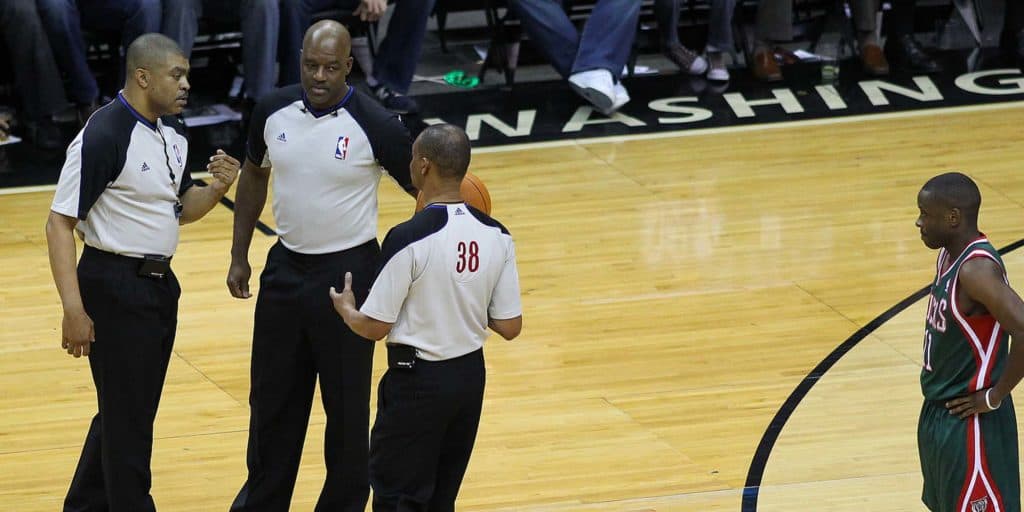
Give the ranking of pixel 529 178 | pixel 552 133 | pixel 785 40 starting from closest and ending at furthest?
pixel 529 178, pixel 552 133, pixel 785 40

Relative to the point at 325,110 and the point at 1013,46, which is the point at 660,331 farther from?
the point at 1013,46

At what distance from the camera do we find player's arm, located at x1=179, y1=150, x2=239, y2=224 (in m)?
4.43

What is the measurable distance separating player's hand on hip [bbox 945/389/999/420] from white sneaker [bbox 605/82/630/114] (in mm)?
5298

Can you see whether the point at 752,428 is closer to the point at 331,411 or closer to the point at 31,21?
the point at 331,411

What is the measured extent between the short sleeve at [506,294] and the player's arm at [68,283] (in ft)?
3.72

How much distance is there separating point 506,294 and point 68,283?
1217 millimetres

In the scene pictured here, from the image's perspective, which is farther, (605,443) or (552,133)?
(552,133)

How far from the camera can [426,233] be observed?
151 inches

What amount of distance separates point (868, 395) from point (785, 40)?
14.5 ft

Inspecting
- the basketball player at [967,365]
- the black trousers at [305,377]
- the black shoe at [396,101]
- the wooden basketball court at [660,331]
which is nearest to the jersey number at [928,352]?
the basketball player at [967,365]

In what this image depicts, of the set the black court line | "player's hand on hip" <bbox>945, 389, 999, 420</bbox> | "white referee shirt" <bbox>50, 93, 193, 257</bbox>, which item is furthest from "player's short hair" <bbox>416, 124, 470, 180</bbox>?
the black court line

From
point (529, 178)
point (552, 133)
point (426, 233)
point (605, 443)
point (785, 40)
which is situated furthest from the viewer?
point (785, 40)

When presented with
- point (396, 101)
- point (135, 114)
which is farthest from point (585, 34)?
point (135, 114)

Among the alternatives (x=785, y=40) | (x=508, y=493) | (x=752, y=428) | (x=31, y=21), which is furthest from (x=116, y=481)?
(x=785, y=40)
